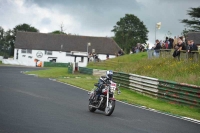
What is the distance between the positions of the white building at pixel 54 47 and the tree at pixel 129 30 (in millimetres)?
8051

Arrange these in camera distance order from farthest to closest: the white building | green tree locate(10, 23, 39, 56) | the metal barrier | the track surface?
green tree locate(10, 23, 39, 56) < the white building < the metal barrier < the track surface

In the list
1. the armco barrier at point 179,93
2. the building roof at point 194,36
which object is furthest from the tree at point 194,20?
the armco barrier at point 179,93

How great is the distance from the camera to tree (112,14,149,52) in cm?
12762

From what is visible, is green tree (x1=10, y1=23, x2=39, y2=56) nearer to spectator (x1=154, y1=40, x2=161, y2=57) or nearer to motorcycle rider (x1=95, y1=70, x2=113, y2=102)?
spectator (x1=154, y1=40, x2=161, y2=57)

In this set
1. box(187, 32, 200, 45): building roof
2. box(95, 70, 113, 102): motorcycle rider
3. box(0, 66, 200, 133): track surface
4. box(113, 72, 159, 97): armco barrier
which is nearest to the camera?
A: box(0, 66, 200, 133): track surface

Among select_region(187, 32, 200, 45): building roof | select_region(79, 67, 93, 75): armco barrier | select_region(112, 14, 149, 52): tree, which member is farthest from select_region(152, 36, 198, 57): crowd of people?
select_region(112, 14, 149, 52): tree

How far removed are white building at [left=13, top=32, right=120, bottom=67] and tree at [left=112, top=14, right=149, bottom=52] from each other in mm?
8051

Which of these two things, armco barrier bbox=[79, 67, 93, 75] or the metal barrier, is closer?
the metal barrier

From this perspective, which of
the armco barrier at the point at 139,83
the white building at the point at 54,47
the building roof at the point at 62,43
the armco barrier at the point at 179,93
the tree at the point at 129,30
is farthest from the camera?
the tree at the point at 129,30

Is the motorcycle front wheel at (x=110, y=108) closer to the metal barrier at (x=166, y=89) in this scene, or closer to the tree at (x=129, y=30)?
the metal barrier at (x=166, y=89)

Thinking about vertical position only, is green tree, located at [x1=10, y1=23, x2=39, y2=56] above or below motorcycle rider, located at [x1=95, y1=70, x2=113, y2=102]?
above

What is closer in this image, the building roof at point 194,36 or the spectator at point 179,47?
the spectator at point 179,47

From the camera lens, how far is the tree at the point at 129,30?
12762 cm

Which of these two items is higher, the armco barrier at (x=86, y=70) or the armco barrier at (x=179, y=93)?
the armco barrier at (x=86, y=70)
